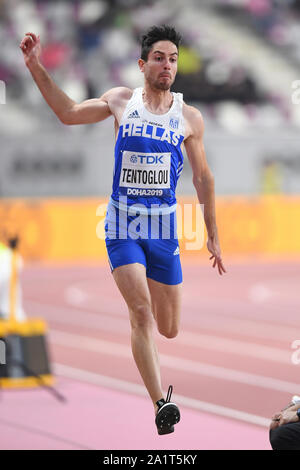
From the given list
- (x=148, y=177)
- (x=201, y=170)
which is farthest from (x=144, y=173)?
(x=201, y=170)

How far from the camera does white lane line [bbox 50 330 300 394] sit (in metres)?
10.4

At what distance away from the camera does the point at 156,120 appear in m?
5.27

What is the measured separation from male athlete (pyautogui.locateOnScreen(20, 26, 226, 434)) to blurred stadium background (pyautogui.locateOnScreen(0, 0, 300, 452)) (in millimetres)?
15121

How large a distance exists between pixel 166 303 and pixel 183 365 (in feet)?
19.7

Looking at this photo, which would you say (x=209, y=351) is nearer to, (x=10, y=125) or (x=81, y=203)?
(x=81, y=203)

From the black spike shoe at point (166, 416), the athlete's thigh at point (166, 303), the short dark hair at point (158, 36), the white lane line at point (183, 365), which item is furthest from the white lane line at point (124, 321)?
the short dark hair at point (158, 36)

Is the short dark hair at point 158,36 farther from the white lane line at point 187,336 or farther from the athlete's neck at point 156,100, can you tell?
the white lane line at point 187,336

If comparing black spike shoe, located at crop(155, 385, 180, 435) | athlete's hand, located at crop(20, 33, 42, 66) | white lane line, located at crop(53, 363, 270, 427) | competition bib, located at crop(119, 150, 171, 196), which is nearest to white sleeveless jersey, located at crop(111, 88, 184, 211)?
competition bib, located at crop(119, 150, 171, 196)

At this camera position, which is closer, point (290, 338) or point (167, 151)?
point (167, 151)

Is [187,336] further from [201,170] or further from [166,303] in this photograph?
[201,170]

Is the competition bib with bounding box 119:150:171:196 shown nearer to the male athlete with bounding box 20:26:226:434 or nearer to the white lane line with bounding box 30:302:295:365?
the male athlete with bounding box 20:26:226:434

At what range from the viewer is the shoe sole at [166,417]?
5.16 meters

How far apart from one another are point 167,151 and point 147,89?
37 cm
